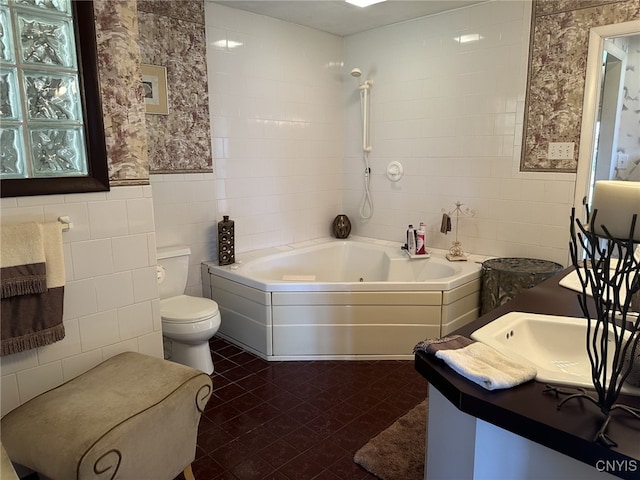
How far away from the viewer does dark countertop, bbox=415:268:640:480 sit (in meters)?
0.91

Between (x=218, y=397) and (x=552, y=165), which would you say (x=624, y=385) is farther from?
(x=552, y=165)

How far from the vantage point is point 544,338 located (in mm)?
1541

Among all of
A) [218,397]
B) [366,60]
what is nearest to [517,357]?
[218,397]

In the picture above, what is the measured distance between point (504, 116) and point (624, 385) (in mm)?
2706

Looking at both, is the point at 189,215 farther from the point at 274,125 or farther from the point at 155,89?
the point at 274,125

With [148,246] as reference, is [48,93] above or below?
above

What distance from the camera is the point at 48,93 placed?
1.79 m

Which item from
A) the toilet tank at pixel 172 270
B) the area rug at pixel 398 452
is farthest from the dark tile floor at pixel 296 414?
the toilet tank at pixel 172 270

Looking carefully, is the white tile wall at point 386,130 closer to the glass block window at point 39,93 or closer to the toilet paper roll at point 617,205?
the glass block window at point 39,93

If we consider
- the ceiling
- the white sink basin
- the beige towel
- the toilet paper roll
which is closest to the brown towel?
the beige towel

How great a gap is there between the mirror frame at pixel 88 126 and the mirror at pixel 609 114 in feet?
9.73

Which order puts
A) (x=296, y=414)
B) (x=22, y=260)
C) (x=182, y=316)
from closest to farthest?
(x=22, y=260)
(x=296, y=414)
(x=182, y=316)

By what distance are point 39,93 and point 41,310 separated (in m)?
0.86

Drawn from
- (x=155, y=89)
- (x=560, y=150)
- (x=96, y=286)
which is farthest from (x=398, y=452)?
(x=155, y=89)
